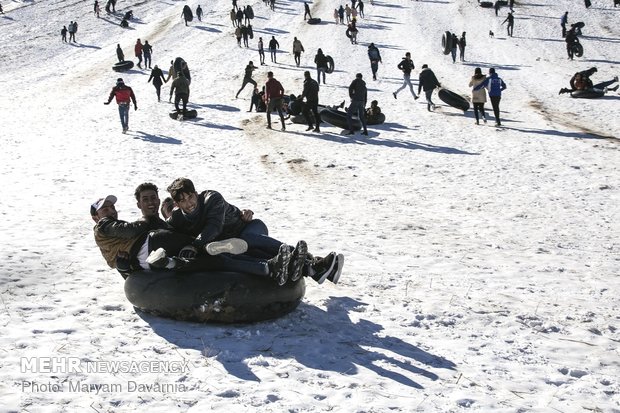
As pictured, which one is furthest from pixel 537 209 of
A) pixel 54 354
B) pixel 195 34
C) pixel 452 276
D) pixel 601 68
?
pixel 195 34

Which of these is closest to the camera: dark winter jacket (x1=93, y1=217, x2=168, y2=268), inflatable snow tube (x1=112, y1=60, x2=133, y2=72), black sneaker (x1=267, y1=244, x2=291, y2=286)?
black sneaker (x1=267, y1=244, x2=291, y2=286)

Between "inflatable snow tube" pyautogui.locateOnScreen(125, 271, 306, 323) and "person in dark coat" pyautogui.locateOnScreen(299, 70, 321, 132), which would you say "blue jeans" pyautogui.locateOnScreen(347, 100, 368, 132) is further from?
"inflatable snow tube" pyautogui.locateOnScreen(125, 271, 306, 323)

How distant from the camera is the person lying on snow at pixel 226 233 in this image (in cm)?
565

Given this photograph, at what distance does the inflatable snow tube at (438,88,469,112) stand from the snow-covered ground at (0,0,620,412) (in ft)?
1.62

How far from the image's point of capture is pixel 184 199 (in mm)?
5668

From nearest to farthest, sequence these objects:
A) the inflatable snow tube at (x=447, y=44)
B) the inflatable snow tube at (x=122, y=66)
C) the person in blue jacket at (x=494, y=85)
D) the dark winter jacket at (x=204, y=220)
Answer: the dark winter jacket at (x=204, y=220), the person in blue jacket at (x=494, y=85), the inflatable snow tube at (x=122, y=66), the inflatable snow tube at (x=447, y=44)

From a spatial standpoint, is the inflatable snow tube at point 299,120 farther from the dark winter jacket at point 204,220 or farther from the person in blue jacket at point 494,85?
the dark winter jacket at point 204,220

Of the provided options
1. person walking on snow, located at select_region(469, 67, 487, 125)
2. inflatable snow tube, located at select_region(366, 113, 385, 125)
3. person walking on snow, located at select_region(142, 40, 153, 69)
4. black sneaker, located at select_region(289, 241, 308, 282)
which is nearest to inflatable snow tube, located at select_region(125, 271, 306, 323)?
black sneaker, located at select_region(289, 241, 308, 282)

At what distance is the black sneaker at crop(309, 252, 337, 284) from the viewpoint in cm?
610

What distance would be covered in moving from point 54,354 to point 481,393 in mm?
3458

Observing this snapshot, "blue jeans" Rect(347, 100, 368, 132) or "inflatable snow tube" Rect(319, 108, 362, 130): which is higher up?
"blue jeans" Rect(347, 100, 368, 132)

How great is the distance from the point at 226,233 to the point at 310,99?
11.5m

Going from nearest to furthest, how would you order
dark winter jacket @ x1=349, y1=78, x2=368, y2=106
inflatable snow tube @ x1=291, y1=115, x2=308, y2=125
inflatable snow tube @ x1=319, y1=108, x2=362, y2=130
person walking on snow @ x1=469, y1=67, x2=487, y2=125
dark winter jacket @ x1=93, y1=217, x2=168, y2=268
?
dark winter jacket @ x1=93, y1=217, x2=168, y2=268
dark winter jacket @ x1=349, y1=78, x2=368, y2=106
person walking on snow @ x1=469, y1=67, x2=487, y2=125
inflatable snow tube @ x1=319, y1=108, x2=362, y2=130
inflatable snow tube @ x1=291, y1=115, x2=308, y2=125

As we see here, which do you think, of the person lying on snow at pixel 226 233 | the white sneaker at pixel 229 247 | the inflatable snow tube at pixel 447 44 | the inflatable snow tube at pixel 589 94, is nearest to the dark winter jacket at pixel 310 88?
the inflatable snow tube at pixel 589 94
